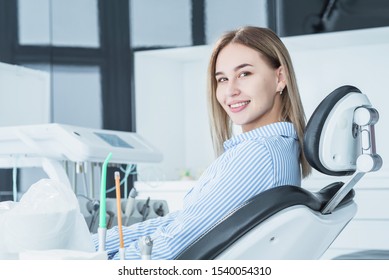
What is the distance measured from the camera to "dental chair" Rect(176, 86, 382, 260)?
1072mm

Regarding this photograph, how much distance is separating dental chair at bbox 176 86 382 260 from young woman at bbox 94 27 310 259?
0.09 m

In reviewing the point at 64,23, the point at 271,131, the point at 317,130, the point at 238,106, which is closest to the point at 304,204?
the point at 317,130

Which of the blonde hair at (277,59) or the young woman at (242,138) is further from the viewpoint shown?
the blonde hair at (277,59)

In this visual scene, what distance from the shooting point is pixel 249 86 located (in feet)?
4.51

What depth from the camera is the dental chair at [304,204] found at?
1072mm

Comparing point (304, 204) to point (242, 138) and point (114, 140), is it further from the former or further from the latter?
point (114, 140)

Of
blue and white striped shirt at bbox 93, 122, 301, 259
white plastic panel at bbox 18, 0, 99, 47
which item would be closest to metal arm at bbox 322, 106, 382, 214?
blue and white striped shirt at bbox 93, 122, 301, 259

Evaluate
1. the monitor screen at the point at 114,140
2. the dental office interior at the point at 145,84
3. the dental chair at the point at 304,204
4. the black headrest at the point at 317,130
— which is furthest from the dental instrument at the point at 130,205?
the black headrest at the point at 317,130

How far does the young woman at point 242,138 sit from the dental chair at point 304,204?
0.29ft

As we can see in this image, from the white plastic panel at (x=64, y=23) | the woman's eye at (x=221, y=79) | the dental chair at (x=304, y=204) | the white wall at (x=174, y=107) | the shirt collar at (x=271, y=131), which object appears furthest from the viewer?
the white wall at (x=174, y=107)

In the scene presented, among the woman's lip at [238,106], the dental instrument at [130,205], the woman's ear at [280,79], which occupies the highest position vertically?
the woman's ear at [280,79]

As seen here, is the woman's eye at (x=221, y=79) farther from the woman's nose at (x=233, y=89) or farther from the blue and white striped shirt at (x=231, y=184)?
the blue and white striped shirt at (x=231, y=184)

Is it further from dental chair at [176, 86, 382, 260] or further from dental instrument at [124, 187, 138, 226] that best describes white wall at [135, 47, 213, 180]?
dental chair at [176, 86, 382, 260]
